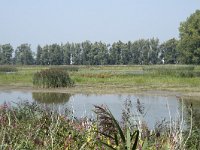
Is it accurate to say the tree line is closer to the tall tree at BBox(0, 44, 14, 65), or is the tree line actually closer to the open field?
the tall tree at BBox(0, 44, 14, 65)

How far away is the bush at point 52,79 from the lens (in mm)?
36281

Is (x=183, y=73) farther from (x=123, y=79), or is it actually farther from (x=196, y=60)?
(x=196, y=60)

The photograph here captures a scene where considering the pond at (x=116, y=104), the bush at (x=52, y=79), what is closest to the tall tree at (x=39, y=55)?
the bush at (x=52, y=79)

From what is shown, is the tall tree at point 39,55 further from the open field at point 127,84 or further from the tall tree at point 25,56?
the open field at point 127,84

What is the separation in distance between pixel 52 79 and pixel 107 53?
3383 inches

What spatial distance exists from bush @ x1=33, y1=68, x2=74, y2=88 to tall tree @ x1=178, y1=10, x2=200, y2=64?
38746 millimetres

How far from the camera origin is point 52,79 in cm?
3656

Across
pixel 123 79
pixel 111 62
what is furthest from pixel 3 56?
pixel 123 79

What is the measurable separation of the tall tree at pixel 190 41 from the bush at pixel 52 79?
3875 cm

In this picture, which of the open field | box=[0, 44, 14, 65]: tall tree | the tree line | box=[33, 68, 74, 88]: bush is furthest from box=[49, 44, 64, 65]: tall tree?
box=[33, 68, 74, 88]: bush

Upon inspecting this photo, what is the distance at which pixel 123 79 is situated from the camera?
4422 cm

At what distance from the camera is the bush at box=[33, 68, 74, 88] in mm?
36281

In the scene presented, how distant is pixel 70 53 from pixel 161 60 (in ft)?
97.7

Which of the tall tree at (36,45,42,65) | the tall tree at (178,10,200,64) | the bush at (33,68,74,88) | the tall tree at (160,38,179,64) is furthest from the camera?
the tall tree at (36,45,42,65)
